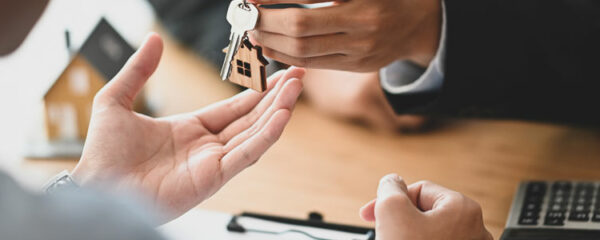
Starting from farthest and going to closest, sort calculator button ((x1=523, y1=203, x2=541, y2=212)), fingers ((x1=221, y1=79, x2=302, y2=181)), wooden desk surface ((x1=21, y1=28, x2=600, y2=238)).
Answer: wooden desk surface ((x1=21, y1=28, x2=600, y2=238)) < calculator button ((x1=523, y1=203, x2=541, y2=212)) < fingers ((x1=221, y1=79, x2=302, y2=181))

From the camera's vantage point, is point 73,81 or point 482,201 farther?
point 73,81

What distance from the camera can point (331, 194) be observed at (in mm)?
1041

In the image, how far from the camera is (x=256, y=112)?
34.8 inches

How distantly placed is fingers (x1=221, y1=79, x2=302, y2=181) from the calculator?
0.31m

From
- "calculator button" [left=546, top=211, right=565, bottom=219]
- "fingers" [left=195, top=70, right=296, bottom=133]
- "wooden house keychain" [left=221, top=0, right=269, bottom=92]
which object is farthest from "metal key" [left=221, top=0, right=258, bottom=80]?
"calculator button" [left=546, top=211, right=565, bottom=219]

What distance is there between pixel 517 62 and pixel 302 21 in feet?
1.57

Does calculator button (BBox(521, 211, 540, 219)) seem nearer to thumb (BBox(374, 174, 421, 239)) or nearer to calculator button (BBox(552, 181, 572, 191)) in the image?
calculator button (BBox(552, 181, 572, 191))

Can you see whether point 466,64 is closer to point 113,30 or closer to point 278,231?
point 278,231

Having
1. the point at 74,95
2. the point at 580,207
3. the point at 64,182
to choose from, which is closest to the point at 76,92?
the point at 74,95

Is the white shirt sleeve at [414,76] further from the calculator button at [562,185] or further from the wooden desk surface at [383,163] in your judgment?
the calculator button at [562,185]

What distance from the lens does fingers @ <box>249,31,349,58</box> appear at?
33.1 inches

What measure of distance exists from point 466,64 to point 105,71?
595 mm

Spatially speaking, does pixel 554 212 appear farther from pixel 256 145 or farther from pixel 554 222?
pixel 256 145

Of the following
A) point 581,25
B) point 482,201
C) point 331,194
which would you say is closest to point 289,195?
point 331,194
